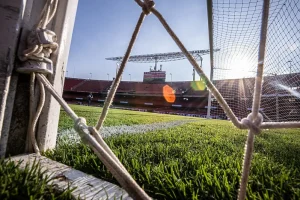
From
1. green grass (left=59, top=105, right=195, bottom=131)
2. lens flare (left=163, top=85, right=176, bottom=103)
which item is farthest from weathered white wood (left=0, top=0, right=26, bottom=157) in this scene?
lens flare (left=163, top=85, right=176, bottom=103)

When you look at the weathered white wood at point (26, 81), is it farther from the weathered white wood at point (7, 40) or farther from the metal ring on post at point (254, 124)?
the metal ring on post at point (254, 124)

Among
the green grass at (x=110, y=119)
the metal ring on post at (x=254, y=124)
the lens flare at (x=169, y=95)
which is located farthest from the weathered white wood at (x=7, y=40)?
the lens flare at (x=169, y=95)

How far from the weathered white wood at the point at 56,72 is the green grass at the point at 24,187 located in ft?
1.32

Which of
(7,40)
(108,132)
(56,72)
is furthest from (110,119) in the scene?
(7,40)

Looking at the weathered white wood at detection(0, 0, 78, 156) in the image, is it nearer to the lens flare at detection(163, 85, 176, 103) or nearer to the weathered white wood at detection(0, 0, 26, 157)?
the weathered white wood at detection(0, 0, 26, 157)

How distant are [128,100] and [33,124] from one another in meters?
31.6

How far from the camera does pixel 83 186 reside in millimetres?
837

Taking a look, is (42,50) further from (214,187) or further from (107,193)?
(214,187)

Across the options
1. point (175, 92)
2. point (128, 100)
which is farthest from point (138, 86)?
point (175, 92)

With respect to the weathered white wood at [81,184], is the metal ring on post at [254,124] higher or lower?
higher

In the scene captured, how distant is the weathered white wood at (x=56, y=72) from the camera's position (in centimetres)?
121

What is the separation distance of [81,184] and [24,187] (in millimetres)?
215

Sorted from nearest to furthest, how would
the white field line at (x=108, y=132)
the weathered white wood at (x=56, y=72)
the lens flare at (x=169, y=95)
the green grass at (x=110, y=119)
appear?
the weathered white wood at (x=56, y=72) < the white field line at (x=108, y=132) < the green grass at (x=110, y=119) < the lens flare at (x=169, y=95)

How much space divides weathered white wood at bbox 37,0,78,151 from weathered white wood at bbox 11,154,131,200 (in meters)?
0.21
